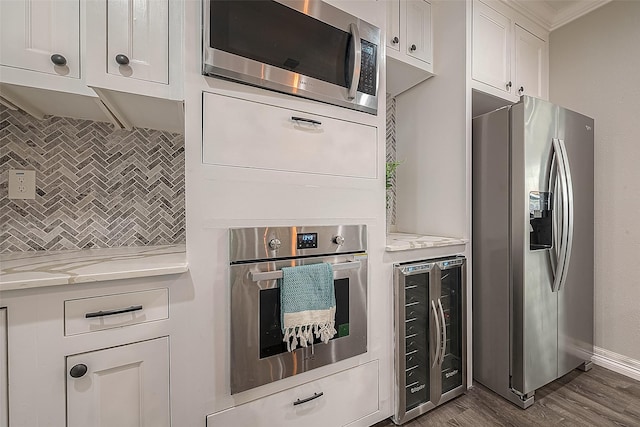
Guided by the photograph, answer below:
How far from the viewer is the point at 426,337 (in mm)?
1675

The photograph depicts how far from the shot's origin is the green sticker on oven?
4.55 feet

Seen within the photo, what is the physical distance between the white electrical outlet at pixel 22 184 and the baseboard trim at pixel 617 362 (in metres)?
3.91

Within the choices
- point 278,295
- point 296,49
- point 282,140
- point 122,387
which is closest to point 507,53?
point 296,49

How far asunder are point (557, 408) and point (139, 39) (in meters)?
3.01

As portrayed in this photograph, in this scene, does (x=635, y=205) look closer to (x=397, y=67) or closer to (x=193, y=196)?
(x=397, y=67)

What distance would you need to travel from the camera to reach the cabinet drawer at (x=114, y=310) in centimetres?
90

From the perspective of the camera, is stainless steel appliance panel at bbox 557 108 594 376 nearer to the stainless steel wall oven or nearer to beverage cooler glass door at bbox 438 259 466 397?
beverage cooler glass door at bbox 438 259 466 397

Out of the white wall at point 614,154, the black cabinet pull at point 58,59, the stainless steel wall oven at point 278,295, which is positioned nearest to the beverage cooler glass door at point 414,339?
the stainless steel wall oven at point 278,295

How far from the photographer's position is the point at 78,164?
1.43 metres

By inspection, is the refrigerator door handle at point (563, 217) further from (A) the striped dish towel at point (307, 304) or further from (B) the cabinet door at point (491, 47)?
(A) the striped dish towel at point (307, 304)

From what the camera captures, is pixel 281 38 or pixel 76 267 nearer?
pixel 76 267

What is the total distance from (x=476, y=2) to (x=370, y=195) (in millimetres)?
1685

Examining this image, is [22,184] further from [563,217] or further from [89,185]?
[563,217]

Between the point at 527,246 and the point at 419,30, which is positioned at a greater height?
the point at 419,30
